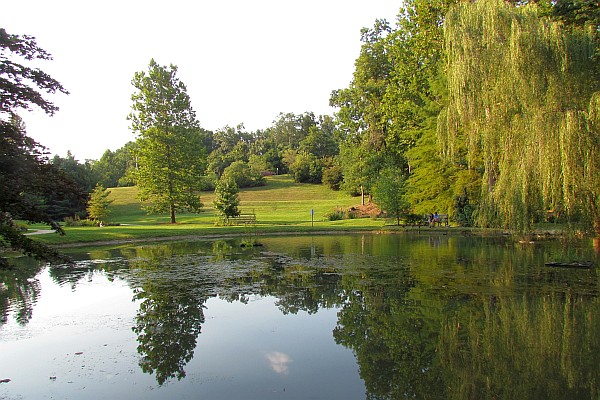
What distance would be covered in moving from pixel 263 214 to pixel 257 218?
6.19 metres

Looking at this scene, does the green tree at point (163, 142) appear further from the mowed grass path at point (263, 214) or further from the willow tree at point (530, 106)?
the willow tree at point (530, 106)

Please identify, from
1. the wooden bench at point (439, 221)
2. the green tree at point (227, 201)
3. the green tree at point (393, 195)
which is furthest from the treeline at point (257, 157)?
the wooden bench at point (439, 221)

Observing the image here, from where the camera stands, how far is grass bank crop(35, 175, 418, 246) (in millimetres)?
29219

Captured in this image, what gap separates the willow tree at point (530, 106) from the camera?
1264cm

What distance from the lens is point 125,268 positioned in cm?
1661

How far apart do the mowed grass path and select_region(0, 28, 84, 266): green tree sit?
2118cm

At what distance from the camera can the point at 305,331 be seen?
8.73 m

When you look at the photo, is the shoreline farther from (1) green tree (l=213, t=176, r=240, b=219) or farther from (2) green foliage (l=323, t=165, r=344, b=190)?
(2) green foliage (l=323, t=165, r=344, b=190)

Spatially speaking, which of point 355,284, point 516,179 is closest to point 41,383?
point 355,284

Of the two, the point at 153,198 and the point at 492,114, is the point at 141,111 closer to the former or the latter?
the point at 153,198

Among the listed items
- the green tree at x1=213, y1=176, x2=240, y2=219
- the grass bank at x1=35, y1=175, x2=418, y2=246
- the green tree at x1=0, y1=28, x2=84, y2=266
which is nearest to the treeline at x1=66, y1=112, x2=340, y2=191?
the grass bank at x1=35, y1=175, x2=418, y2=246

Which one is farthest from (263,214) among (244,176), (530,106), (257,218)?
(530,106)

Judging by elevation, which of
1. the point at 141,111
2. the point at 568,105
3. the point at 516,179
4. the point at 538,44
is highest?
the point at 141,111

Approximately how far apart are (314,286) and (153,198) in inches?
1280
